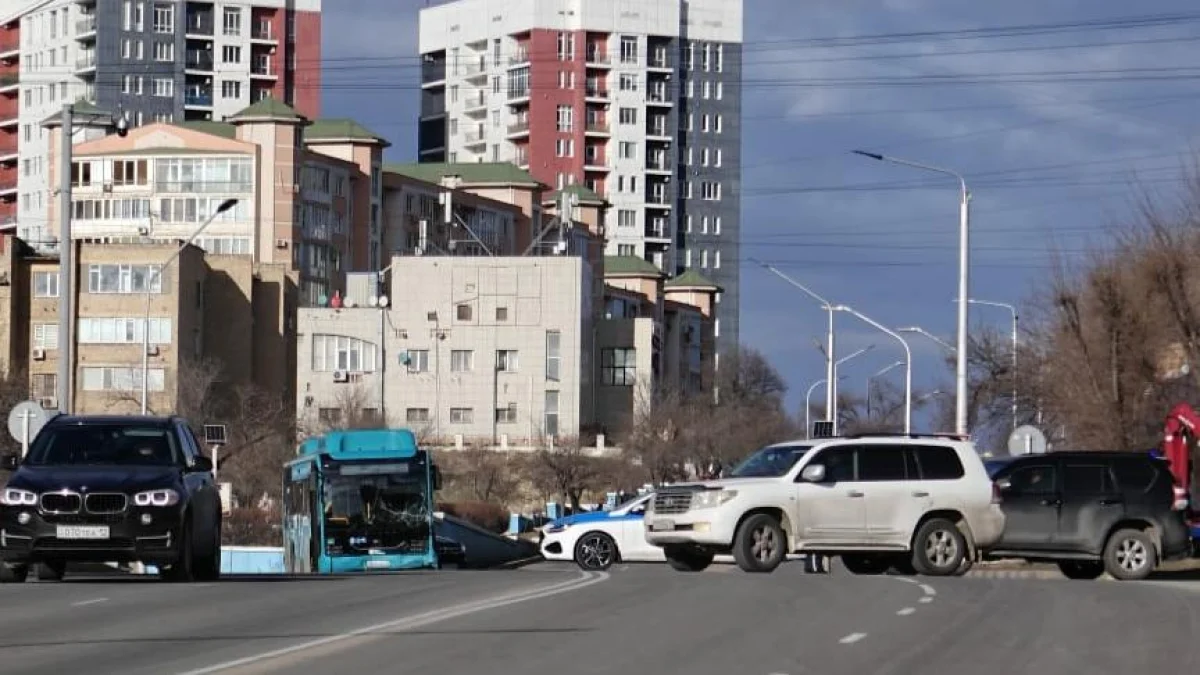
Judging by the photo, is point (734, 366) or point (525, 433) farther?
point (734, 366)

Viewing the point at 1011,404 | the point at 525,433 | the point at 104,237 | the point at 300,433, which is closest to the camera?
the point at 1011,404

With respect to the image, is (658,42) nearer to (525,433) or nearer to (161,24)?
(161,24)

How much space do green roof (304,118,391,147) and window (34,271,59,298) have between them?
2943 cm

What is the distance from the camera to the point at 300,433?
367ft

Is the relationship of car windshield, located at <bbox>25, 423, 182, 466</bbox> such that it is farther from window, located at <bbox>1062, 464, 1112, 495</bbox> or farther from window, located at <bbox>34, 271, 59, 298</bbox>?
window, located at <bbox>34, 271, 59, 298</bbox>

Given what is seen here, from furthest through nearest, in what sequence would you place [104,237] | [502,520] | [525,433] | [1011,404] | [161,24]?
[161,24]
[104,237]
[525,433]
[502,520]
[1011,404]

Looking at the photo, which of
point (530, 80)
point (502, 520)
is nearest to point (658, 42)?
point (530, 80)

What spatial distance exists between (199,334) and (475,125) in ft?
238

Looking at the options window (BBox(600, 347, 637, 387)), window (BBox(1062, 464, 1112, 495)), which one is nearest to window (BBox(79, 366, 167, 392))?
window (BBox(600, 347, 637, 387))

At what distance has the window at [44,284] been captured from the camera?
375 ft

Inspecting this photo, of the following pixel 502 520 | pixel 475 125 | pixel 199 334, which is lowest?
pixel 502 520

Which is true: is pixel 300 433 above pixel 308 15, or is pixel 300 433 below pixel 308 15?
below

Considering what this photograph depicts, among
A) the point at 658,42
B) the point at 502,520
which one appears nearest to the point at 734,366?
the point at 658,42

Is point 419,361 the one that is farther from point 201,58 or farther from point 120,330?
point 201,58
